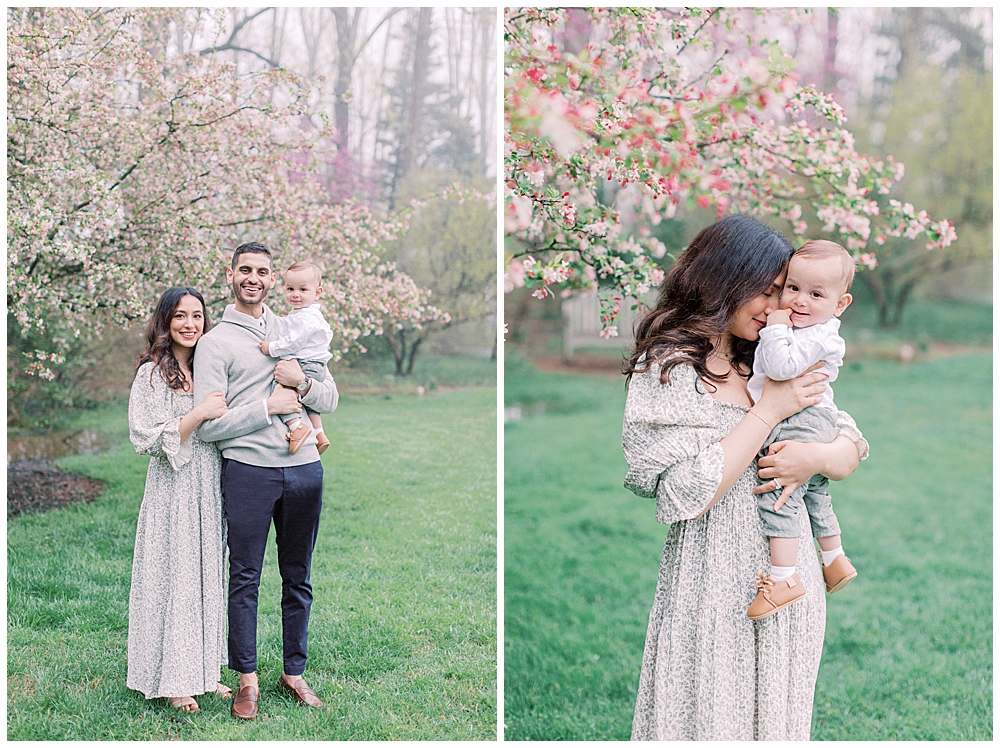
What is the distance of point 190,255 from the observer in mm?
3383

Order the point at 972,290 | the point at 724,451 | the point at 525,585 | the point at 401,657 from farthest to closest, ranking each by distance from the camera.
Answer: the point at 972,290
the point at 525,585
the point at 401,657
the point at 724,451

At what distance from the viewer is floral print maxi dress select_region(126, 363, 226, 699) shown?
7.80ft

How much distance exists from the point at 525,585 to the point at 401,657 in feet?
5.71

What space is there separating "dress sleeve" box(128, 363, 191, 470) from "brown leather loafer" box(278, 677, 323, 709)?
845 millimetres

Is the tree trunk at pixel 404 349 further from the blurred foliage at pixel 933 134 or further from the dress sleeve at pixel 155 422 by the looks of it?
the blurred foliage at pixel 933 134

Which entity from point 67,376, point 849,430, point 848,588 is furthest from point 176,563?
point 848,588

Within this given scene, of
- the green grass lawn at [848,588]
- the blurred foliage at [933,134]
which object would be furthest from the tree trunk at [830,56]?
the green grass lawn at [848,588]

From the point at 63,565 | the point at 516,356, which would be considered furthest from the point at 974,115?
the point at 63,565

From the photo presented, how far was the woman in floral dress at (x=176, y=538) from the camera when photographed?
93.7 inches

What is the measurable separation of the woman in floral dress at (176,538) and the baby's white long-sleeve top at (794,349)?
1.71 meters

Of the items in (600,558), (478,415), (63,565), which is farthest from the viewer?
(600,558)

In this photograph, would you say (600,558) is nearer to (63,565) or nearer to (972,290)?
(63,565)

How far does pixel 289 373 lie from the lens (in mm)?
2303

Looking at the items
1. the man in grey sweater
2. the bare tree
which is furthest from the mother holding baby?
the bare tree
